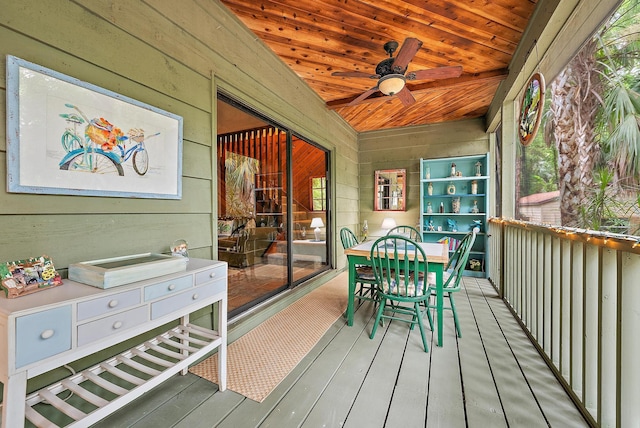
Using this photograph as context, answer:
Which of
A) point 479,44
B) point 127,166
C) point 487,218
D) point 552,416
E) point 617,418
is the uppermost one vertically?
point 479,44

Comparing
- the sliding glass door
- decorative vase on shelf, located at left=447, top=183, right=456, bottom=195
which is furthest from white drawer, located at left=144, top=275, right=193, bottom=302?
decorative vase on shelf, located at left=447, top=183, right=456, bottom=195

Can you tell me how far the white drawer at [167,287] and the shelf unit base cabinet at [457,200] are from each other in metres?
4.13

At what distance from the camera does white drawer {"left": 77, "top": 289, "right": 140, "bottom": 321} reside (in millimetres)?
957

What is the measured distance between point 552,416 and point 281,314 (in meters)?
2.14

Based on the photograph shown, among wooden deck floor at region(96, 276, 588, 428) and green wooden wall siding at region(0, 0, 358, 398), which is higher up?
green wooden wall siding at region(0, 0, 358, 398)

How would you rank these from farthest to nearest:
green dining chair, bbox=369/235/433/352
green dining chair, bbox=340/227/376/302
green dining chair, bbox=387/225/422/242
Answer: green dining chair, bbox=387/225/422/242 < green dining chair, bbox=340/227/376/302 < green dining chair, bbox=369/235/433/352

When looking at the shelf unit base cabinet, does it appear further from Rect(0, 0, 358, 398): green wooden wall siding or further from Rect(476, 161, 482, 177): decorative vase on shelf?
Rect(0, 0, 358, 398): green wooden wall siding

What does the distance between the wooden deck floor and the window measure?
2315 mm

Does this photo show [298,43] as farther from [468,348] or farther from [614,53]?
[468,348]

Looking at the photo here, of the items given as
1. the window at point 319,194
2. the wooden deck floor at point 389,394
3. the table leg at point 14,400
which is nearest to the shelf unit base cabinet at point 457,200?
the window at point 319,194

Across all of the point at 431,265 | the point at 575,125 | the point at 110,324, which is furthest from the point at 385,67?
the point at 110,324

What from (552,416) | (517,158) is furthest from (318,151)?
(552,416)

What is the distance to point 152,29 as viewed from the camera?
1.57m

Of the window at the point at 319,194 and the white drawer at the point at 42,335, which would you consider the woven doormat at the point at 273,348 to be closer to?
the white drawer at the point at 42,335
